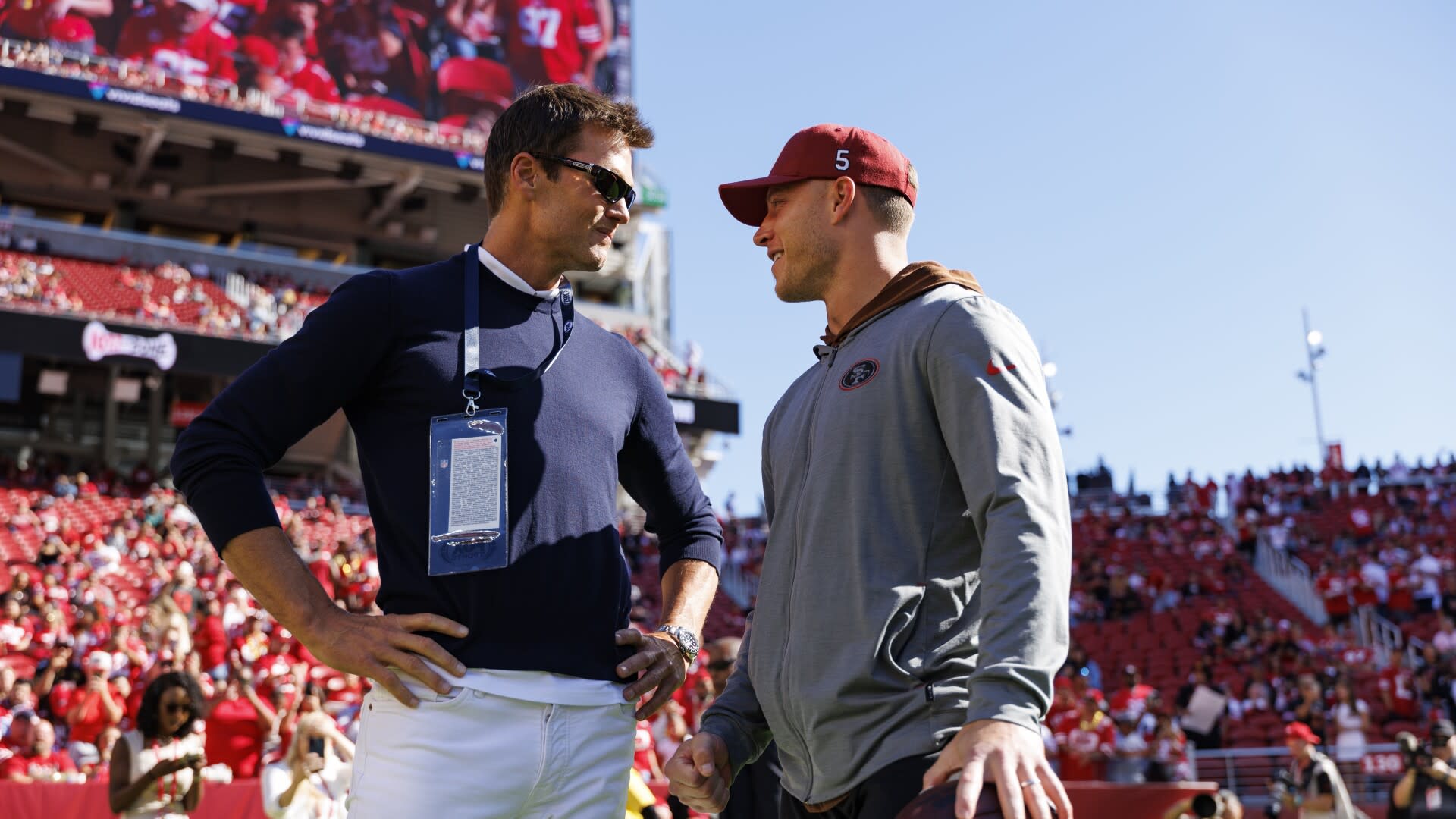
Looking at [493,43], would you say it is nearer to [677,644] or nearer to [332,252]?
[332,252]

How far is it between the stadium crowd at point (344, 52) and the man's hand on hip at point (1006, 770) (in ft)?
102

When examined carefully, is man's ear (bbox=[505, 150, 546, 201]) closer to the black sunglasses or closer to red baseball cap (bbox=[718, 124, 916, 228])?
the black sunglasses

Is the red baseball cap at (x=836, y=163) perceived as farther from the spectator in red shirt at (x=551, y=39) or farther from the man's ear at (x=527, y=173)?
the spectator in red shirt at (x=551, y=39)

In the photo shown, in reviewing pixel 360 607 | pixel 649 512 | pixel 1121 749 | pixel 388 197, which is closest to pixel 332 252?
pixel 388 197

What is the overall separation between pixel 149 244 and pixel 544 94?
31012mm

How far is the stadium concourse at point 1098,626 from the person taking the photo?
972 centimetres

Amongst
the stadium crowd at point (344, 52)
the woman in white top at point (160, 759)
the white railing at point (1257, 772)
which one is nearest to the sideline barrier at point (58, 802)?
the woman in white top at point (160, 759)

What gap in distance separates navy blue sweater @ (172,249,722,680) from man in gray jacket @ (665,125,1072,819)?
1.11ft

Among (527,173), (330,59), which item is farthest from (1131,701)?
(330,59)

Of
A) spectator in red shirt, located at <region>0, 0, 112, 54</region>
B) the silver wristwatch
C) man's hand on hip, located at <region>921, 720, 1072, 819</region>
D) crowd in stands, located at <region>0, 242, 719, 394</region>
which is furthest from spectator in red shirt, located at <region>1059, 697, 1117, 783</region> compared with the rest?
spectator in red shirt, located at <region>0, 0, 112, 54</region>

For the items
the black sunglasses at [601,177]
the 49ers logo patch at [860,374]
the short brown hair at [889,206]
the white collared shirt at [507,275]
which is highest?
the black sunglasses at [601,177]

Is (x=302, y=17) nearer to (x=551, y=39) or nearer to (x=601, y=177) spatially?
(x=551, y=39)

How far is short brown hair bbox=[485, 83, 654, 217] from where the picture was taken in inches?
105

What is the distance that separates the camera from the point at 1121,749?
12.5m
